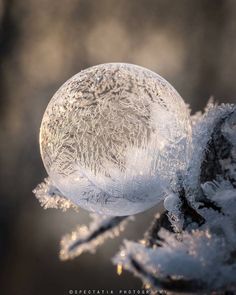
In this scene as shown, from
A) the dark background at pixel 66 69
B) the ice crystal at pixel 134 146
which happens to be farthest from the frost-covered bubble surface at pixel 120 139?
the dark background at pixel 66 69

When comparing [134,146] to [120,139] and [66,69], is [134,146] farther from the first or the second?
[66,69]

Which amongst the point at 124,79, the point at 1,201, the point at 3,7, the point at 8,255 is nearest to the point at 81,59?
the point at 3,7

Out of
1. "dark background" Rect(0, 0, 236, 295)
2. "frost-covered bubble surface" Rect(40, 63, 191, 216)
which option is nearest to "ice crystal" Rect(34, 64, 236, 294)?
"frost-covered bubble surface" Rect(40, 63, 191, 216)

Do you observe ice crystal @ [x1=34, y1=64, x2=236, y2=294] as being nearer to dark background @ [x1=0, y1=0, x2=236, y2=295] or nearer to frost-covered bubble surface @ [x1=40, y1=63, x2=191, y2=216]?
frost-covered bubble surface @ [x1=40, y1=63, x2=191, y2=216]

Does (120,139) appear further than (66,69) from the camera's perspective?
No

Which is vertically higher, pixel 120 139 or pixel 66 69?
pixel 120 139

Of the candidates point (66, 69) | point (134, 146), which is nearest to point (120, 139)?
point (134, 146)

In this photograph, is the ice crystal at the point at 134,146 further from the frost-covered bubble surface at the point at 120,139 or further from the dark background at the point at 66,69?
the dark background at the point at 66,69
